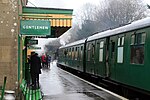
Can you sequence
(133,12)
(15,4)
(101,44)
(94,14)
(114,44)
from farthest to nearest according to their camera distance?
1. (94,14)
2. (133,12)
3. (101,44)
4. (114,44)
5. (15,4)

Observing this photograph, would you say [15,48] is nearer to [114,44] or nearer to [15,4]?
[15,4]

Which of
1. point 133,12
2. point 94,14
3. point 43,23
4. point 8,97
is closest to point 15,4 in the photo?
point 43,23

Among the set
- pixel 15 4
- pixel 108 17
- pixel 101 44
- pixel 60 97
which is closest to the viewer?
pixel 15 4

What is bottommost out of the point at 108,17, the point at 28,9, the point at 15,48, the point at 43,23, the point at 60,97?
the point at 60,97

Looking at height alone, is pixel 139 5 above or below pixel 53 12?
above

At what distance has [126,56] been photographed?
1243 cm

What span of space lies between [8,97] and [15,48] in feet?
5.09

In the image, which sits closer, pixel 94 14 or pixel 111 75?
pixel 111 75

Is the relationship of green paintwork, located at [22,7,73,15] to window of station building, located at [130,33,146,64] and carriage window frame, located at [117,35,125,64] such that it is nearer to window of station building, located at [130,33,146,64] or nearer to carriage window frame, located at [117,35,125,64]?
carriage window frame, located at [117,35,125,64]

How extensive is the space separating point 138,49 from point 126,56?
1.17 metres

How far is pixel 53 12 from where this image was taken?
13.6 m

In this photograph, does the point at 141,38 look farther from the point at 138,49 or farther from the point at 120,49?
the point at 120,49

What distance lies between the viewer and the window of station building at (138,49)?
10942mm

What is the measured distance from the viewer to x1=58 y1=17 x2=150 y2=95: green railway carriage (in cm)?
1070
